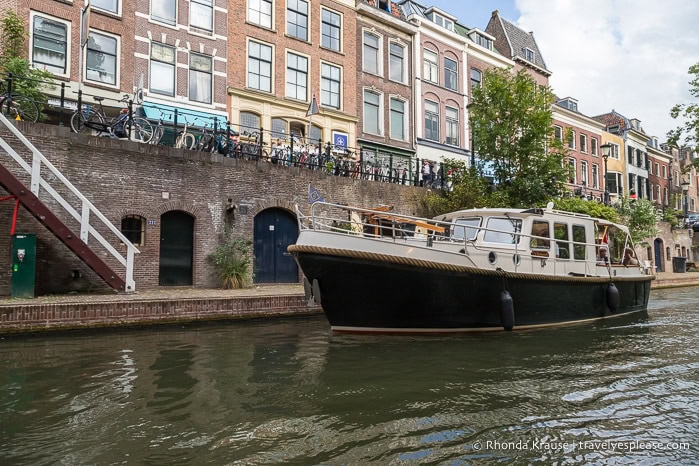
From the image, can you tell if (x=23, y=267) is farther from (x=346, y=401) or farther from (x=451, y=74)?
(x=451, y=74)

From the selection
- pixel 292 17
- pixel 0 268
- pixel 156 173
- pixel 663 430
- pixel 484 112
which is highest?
pixel 292 17

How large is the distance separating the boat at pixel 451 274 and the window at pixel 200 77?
38.4 feet

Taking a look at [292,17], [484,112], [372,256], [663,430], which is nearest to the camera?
[663,430]

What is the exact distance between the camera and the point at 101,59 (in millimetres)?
16406

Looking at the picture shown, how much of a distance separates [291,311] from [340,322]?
3.01 meters

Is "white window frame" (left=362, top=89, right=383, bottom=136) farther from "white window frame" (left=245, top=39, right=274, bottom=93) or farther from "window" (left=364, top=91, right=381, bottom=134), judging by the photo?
"white window frame" (left=245, top=39, right=274, bottom=93)

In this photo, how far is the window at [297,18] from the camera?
69.8 ft

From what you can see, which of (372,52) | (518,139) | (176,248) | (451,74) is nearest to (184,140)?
(176,248)

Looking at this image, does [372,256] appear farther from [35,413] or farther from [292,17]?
[292,17]

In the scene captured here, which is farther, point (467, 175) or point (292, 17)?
point (292, 17)

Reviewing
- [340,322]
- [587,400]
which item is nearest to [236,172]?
[340,322]

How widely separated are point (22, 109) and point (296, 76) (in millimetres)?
11697

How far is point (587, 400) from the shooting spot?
4836 mm

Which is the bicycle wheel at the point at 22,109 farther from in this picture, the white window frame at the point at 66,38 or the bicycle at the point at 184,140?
the white window frame at the point at 66,38
